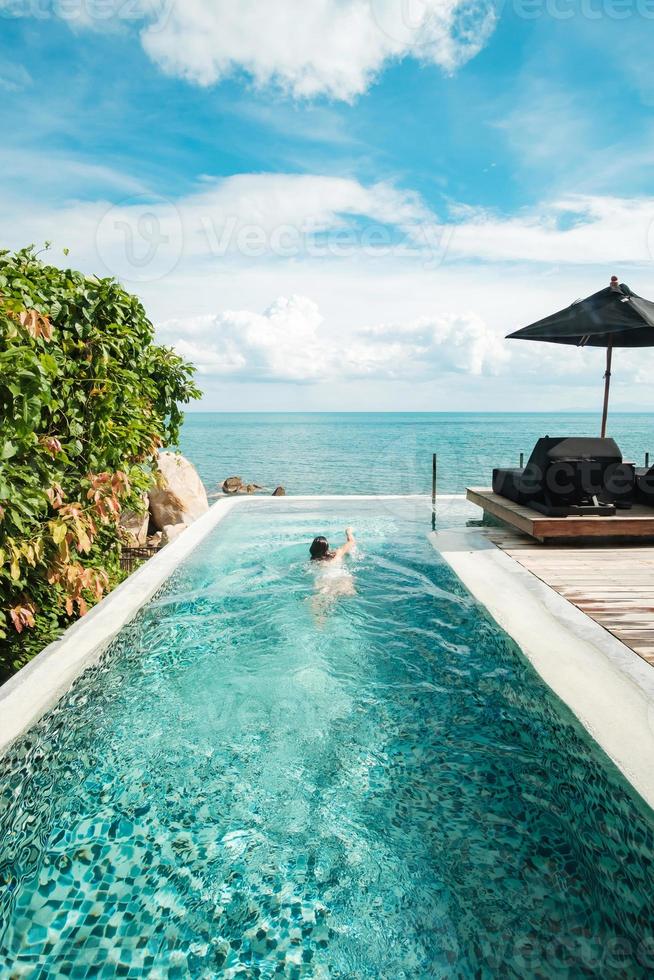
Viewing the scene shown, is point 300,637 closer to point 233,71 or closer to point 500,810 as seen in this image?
point 500,810

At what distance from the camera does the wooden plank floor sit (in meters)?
4.01

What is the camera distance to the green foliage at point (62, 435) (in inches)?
132

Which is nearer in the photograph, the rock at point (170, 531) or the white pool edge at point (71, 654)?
the white pool edge at point (71, 654)

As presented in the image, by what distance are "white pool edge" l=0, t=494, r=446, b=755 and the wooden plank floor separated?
382 cm

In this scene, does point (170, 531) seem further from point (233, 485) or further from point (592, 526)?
point (233, 485)

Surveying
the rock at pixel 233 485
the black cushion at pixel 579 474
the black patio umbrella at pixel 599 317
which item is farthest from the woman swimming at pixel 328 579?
the rock at pixel 233 485

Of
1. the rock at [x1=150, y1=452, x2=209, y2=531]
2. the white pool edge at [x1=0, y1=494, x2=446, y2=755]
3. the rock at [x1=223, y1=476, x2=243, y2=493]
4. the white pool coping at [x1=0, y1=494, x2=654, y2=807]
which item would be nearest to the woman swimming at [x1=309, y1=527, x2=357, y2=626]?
the white pool coping at [x1=0, y1=494, x2=654, y2=807]

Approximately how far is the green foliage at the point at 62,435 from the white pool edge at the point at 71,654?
0.25 m

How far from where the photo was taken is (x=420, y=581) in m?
6.53

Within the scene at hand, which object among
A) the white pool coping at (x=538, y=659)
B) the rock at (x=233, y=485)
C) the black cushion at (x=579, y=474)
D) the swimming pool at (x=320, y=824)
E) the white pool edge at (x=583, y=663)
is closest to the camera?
the swimming pool at (x=320, y=824)

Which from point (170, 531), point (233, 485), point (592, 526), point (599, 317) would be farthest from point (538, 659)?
point (233, 485)

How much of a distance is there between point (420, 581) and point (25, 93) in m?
9.34

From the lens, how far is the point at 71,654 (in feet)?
13.3

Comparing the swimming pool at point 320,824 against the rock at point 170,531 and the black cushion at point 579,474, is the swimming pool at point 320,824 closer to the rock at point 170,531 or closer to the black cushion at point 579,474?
the black cushion at point 579,474
